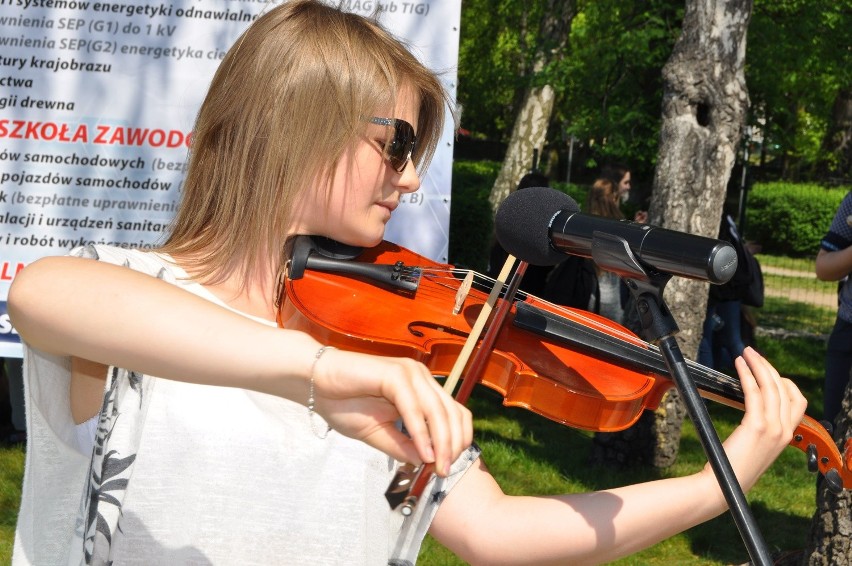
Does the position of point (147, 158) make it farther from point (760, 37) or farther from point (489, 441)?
point (760, 37)

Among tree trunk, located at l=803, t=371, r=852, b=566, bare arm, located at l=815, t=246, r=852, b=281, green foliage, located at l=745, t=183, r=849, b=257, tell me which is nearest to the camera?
tree trunk, located at l=803, t=371, r=852, b=566

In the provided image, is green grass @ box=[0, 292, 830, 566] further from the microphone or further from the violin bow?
the microphone

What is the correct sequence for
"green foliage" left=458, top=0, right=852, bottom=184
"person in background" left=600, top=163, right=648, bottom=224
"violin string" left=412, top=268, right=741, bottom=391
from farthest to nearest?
1. "green foliage" left=458, top=0, right=852, bottom=184
2. "person in background" left=600, top=163, right=648, bottom=224
3. "violin string" left=412, top=268, right=741, bottom=391

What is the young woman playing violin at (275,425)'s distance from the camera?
1.40 m

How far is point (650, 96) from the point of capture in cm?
1051

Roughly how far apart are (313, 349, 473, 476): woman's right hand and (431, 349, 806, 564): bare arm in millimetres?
546

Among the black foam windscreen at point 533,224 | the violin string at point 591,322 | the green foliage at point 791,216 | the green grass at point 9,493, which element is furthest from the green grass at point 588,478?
the green foliage at point 791,216

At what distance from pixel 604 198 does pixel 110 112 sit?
11.1 ft

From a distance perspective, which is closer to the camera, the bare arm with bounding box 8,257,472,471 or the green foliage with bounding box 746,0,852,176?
the bare arm with bounding box 8,257,472,471

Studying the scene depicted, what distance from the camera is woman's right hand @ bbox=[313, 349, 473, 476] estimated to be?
0.92 meters

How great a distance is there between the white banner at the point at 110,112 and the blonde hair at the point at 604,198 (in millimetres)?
2510

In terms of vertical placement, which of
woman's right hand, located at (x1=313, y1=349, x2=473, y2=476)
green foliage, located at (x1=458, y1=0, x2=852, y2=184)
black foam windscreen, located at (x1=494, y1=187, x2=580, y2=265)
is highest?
green foliage, located at (x1=458, y1=0, x2=852, y2=184)

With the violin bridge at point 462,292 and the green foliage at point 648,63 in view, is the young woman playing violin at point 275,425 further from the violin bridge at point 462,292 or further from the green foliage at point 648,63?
the green foliage at point 648,63

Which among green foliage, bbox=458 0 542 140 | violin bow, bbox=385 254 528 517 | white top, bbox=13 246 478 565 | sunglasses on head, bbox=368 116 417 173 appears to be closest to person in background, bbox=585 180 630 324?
violin bow, bbox=385 254 528 517
